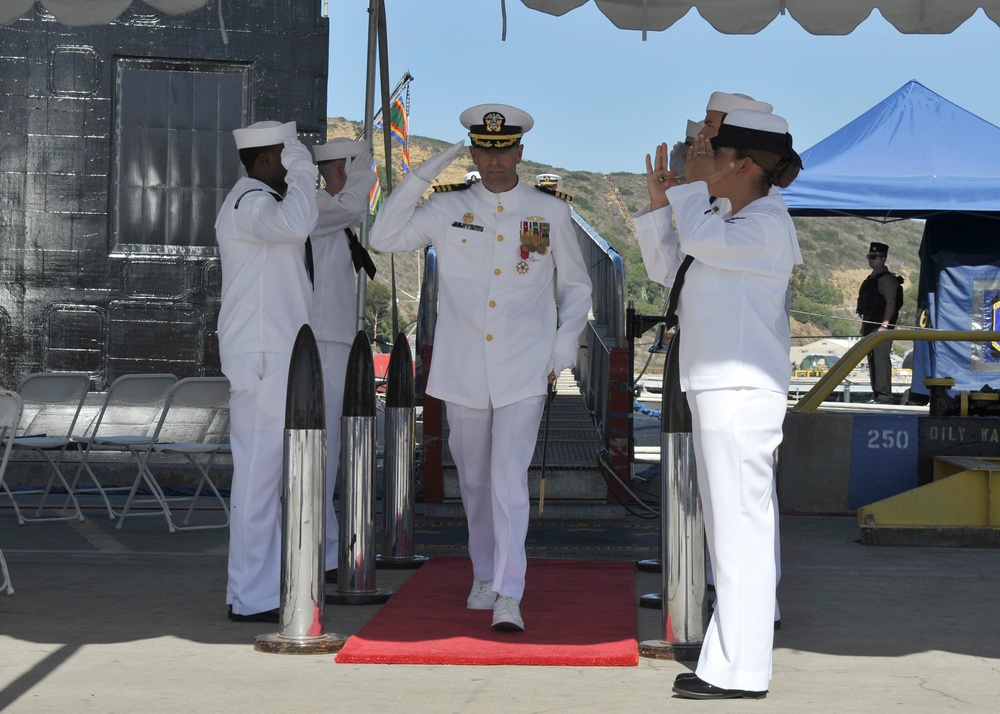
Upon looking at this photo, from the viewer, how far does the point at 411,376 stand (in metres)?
6.75

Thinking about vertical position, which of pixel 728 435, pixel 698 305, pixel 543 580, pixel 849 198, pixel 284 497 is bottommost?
pixel 543 580

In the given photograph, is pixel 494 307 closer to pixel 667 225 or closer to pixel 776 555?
pixel 667 225

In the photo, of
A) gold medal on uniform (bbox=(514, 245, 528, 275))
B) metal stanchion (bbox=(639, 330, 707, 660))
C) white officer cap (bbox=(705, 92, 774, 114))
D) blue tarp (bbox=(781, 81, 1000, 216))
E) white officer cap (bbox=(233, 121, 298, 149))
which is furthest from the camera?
blue tarp (bbox=(781, 81, 1000, 216))

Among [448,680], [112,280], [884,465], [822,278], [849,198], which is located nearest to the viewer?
[448,680]

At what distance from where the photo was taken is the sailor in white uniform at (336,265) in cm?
645

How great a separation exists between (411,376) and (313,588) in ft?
6.38

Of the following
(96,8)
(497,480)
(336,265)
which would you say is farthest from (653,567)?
(96,8)

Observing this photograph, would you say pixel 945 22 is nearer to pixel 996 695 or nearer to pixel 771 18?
pixel 771 18

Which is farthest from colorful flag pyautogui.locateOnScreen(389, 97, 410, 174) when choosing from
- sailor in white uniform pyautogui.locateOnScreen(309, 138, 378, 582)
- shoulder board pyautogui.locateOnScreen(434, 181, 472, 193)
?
shoulder board pyautogui.locateOnScreen(434, 181, 472, 193)

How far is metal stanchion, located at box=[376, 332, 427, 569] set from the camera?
265 inches

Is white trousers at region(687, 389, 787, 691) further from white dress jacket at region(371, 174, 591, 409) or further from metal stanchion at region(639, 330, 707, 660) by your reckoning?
white dress jacket at region(371, 174, 591, 409)

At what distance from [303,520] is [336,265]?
74.6 inches

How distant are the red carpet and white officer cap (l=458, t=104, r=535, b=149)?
6.68 feet

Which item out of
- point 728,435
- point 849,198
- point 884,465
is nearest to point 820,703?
point 728,435
